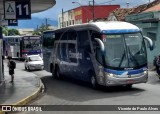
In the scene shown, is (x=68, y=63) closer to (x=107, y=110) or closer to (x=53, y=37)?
(x=53, y=37)

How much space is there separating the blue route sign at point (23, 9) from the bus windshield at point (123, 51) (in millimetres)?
3983

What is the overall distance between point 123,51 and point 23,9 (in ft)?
17.3

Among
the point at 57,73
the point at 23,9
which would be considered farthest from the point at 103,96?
the point at 57,73

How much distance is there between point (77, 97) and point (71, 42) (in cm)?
663

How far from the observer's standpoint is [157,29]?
3844cm

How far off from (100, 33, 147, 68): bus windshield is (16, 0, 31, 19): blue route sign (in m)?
3.98

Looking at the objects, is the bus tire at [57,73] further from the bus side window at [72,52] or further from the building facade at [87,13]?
the building facade at [87,13]

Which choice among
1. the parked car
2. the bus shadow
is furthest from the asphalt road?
the parked car

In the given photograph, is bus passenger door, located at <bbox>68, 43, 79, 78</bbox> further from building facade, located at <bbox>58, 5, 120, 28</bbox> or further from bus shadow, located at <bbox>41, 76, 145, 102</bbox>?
building facade, located at <bbox>58, 5, 120, 28</bbox>

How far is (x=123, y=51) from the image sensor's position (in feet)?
65.9

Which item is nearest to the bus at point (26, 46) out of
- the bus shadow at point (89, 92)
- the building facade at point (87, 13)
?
the building facade at point (87, 13)

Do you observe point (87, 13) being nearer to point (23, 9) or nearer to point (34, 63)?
point (34, 63)

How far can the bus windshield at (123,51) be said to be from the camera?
19938 mm

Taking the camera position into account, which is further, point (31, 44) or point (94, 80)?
point (31, 44)
